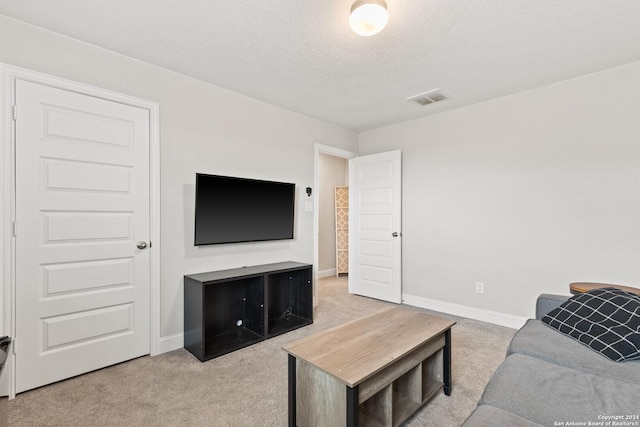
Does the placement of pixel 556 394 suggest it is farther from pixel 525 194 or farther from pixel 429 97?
pixel 429 97

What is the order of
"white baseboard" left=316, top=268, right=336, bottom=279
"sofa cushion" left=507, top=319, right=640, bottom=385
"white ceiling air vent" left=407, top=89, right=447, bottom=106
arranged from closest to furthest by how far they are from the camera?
1. "sofa cushion" left=507, top=319, right=640, bottom=385
2. "white ceiling air vent" left=407, top=89, right=447, bottom=106
3. "white baseboard" left=316, top=268, right=336, bottom=279

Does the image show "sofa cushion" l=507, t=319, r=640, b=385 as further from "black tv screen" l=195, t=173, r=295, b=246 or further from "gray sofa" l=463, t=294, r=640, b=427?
"black tv screen" l=195, t=173, r=295, b=246

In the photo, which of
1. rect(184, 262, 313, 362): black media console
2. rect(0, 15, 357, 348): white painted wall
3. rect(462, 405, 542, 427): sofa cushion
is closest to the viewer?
rect(462, 405, 542, 427): sofa cushion

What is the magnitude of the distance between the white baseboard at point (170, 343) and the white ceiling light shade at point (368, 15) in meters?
2.84

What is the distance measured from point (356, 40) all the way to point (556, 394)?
2.35 m

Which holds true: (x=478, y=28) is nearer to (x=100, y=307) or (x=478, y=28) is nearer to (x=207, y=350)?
(x=207, y=350)

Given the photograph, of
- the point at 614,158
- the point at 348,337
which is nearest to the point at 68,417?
the point at 348,337

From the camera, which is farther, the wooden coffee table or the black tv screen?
the black tv screen

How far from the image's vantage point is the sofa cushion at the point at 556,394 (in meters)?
1.11

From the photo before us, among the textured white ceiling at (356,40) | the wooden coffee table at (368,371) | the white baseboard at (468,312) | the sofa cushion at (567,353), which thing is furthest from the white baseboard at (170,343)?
the white baseboard at (468,312)

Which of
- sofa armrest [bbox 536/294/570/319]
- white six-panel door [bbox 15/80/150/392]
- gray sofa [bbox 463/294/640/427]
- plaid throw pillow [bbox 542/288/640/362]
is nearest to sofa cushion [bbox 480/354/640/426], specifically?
gray sofa [bbox 463/294/640/427]

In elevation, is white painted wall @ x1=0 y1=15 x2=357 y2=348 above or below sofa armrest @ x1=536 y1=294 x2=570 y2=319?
above

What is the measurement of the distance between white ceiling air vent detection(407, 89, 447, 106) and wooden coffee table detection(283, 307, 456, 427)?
7.60ft

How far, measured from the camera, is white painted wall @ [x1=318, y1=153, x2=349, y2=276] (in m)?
5.86
